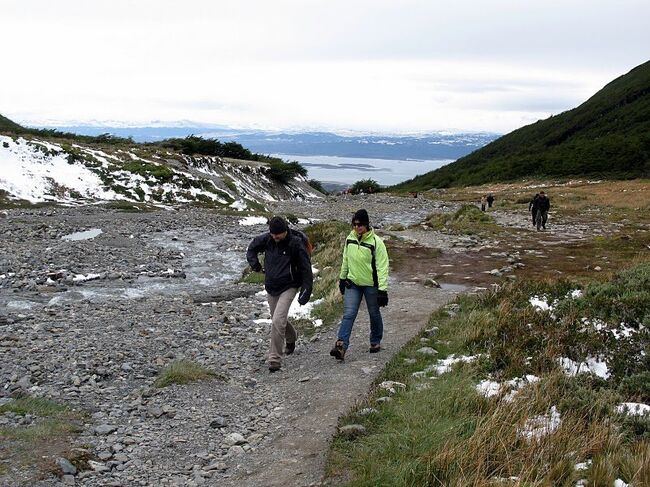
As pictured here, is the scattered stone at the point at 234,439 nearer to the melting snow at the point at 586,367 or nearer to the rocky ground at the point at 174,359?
the rocky ground at the point at 174,359

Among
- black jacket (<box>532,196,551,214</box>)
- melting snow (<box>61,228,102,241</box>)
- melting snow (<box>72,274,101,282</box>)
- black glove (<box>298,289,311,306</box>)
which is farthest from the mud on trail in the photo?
black jacket (<box>532,196,551,214</box>)

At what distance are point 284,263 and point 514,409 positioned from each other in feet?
15.0

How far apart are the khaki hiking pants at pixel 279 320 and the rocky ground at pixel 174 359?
335mm

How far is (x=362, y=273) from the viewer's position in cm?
936

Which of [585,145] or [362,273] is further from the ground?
[585,145]

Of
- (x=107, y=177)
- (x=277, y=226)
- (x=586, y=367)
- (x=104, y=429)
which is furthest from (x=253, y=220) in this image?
(x=586, y=367)

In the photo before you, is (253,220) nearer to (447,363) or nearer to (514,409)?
(447,363)

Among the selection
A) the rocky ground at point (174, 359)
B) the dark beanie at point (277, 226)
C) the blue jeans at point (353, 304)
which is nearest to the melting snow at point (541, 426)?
the rocky ground at point (174, 359)

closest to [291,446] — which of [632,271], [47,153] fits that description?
[632,271]

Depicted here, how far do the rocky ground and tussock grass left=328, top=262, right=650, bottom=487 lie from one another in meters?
0.75

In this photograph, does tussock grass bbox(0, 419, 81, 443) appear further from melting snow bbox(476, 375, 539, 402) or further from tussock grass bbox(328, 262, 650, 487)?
melting snow bbox(476, 375, 539, 402)

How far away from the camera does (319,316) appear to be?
13172mm

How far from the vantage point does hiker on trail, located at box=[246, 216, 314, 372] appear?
9492 mm

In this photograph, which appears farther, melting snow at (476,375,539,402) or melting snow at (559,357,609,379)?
melting snow at (559,357,609,379)
